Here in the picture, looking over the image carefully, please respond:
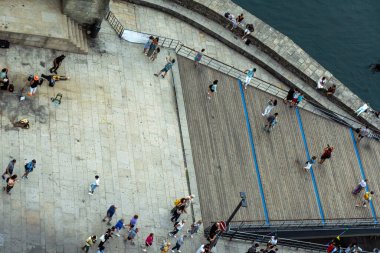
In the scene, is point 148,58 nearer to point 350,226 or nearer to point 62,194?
point 62,194

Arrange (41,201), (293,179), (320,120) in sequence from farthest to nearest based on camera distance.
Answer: (320,120)
(293,179)
(41,201)

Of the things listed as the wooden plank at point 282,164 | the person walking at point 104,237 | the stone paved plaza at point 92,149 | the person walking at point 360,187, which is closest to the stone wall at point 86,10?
the stone paved plaza at point 92,149

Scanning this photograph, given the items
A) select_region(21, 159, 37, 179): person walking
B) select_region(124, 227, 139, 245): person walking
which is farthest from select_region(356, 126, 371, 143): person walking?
select_region(21, 159, 37, 179): person walking

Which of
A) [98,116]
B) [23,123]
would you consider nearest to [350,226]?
[98,116]

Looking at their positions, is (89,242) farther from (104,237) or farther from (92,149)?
(92,149)

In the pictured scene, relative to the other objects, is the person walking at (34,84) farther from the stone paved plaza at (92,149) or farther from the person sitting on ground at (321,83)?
the person sitting on ground at (321,83)

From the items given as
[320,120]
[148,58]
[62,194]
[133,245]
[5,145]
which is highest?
[148,58]

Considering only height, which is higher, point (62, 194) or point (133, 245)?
point (62, 194)
